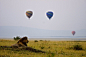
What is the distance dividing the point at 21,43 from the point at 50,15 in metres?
48.3

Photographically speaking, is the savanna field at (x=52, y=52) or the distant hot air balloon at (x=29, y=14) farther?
the distant hot air balloon at (x=29, y=14)

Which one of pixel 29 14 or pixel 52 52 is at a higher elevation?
pixel 29 14

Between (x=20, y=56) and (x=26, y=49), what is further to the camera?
(x=26, y=49)

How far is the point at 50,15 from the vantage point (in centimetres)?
6469

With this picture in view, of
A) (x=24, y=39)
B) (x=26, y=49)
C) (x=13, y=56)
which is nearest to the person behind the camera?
(x=13, y=56)

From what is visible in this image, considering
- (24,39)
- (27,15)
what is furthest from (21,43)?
(27,15)

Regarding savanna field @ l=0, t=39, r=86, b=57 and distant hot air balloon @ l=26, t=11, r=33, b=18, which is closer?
savanna field @ l=0, t=39, r=86, b=57

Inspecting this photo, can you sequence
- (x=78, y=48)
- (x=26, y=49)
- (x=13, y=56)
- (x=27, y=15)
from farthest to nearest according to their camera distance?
(x=27, y=15) < (x=78, y=48) < (x=26, y=49) < (x=13, y=56)

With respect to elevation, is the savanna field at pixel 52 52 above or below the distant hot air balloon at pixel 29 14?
below

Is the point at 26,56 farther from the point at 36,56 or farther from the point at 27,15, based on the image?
the point at 27,15

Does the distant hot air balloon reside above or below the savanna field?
above

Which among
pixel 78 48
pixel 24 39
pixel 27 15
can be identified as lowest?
pixel 78 48

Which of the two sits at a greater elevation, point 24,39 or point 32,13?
point 32,13

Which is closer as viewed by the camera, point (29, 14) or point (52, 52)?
point (52, 52)
